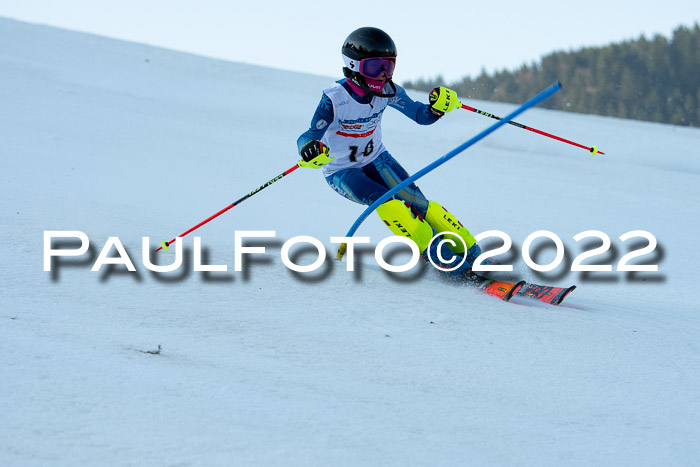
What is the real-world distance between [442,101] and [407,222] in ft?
2.52

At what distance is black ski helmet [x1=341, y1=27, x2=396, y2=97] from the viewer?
3.56 meters

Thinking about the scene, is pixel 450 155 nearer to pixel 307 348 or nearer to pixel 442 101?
pixel 442 101

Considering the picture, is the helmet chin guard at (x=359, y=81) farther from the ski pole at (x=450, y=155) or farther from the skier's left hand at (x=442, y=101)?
the ski pole at (x=450, y=155)

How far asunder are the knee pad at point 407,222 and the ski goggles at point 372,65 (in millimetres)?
706

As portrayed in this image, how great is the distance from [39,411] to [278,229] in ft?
11.2

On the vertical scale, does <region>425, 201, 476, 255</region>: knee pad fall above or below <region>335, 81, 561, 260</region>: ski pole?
below

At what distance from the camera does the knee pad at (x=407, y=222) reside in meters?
3.76

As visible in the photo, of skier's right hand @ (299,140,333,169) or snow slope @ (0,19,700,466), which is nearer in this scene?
snow slope @ (0,19,700,466)

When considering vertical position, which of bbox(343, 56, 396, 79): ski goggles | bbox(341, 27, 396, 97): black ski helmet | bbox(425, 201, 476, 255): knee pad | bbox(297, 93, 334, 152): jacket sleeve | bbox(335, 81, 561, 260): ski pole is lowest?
bbox(425, 201, 476, 255): knee pad

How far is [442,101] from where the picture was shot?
3.94m

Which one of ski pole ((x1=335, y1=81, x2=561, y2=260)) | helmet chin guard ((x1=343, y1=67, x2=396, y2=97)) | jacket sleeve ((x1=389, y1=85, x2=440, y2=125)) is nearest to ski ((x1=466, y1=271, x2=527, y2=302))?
ski pole ((x1=335, y1=81, x2=561, y2=260))

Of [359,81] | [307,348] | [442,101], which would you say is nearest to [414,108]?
[442,101]

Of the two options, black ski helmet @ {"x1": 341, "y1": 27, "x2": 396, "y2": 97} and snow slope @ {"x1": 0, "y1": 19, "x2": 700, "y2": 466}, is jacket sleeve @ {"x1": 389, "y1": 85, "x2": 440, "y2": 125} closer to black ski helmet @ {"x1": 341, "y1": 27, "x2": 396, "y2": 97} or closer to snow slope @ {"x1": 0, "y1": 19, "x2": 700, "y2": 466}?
black ski helmet @ {"x1": 341, "y1": 27, "x2": 396, "y2": 97}

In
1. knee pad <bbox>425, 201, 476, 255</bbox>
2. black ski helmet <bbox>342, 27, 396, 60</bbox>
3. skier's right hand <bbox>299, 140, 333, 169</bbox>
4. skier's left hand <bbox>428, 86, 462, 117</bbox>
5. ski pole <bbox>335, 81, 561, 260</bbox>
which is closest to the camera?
ski pole <bbox>335, 81, 561, 260</bbox>
